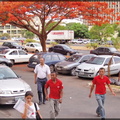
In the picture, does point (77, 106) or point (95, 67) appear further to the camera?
point (95, 67)

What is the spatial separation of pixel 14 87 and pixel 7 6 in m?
14.4

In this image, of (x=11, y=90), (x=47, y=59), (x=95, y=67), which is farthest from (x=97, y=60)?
(x=11, y=90)

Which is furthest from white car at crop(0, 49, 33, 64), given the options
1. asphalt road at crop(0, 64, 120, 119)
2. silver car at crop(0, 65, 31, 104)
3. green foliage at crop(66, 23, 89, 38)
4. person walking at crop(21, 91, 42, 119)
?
green foliage at crop(66, 23, 89, 38)

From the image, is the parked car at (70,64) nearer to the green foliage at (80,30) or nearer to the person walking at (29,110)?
the person walking at (29,110)

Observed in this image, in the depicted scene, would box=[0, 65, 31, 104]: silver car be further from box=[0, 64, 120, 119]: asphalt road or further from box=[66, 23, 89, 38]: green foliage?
box=[66, 23, 89, 38]: green foliage

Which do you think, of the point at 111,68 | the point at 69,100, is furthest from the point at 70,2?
the point at 69,100

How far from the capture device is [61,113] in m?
9.58

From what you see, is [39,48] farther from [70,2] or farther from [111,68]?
[111,68]

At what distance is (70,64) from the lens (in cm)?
1883

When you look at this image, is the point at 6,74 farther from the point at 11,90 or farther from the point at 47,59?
the point at 47,59

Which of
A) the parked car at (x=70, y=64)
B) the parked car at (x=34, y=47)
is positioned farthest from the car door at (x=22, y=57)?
the parked car at (x=34, y=47)

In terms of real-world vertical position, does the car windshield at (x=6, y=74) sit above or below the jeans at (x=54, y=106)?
above

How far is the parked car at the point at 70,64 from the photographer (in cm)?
1861

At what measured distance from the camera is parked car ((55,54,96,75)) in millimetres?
18608
